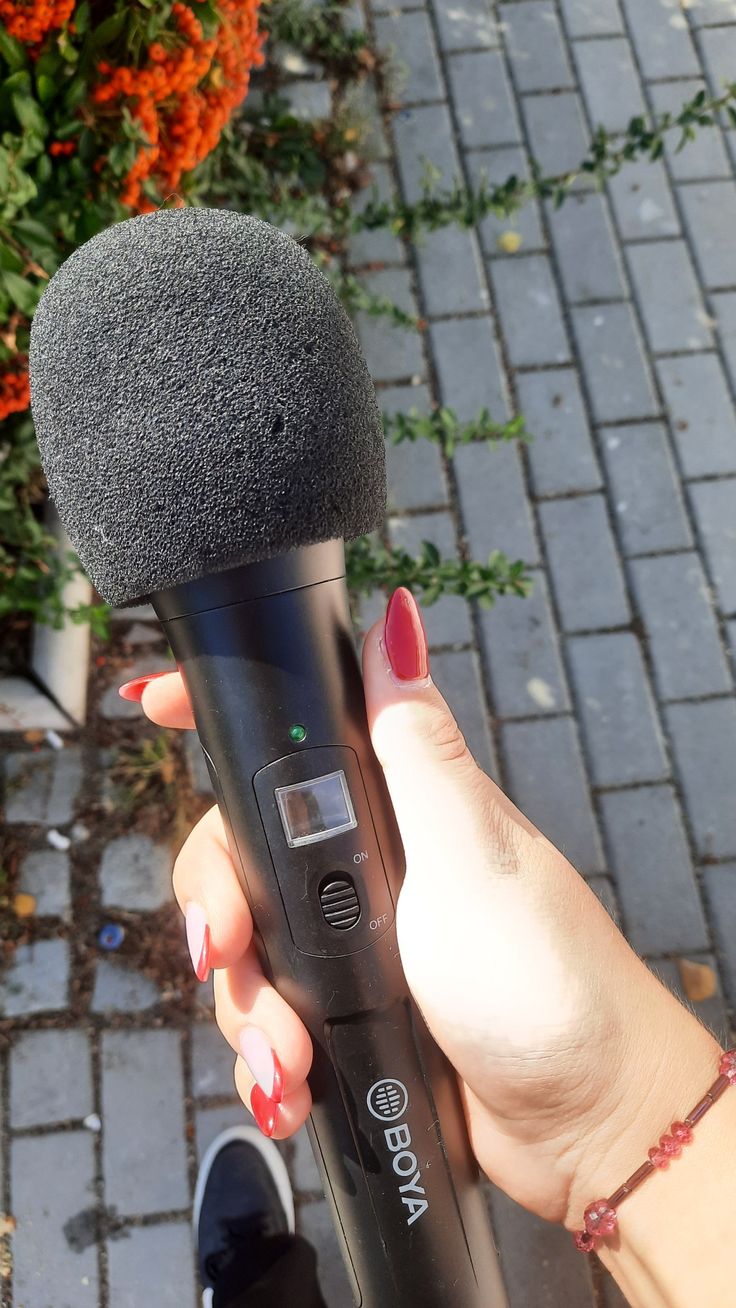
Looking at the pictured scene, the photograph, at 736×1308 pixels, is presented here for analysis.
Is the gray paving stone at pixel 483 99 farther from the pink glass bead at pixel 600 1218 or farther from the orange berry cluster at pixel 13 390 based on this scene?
the pink glass bead at pixel 600 1218

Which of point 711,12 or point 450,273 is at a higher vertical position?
point 711,12

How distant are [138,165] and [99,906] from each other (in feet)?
5.94

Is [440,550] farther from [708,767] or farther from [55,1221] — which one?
[55,1221]

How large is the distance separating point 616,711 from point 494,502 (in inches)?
30.1

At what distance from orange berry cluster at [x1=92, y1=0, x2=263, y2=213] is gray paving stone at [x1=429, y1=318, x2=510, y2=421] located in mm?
1145

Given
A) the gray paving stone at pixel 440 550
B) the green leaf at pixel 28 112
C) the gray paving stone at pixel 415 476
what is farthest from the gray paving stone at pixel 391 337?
the green leaf at pixel 28 112

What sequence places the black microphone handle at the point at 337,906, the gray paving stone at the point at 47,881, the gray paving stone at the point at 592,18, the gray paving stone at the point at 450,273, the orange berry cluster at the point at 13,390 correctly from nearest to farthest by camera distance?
the black microphone handle at the point at 337,906 → the orange berry cluster at the point at 13,390 → the gray paving stone at the point at 47,881 → the gray paving stone at the point at 450,273 → the gray paving stone at the point at 592,18

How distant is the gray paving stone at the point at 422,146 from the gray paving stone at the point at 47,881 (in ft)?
8.13

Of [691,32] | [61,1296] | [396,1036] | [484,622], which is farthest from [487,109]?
[61,1296]

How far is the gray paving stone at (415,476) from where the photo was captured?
3107 mm

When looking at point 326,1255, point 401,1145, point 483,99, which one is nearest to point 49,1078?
point 326,1255

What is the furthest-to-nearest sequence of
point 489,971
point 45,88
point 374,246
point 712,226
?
point 712,226, point 374,246, point 45,88, point 489,971

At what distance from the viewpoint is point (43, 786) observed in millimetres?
2711

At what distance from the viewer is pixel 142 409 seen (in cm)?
116
